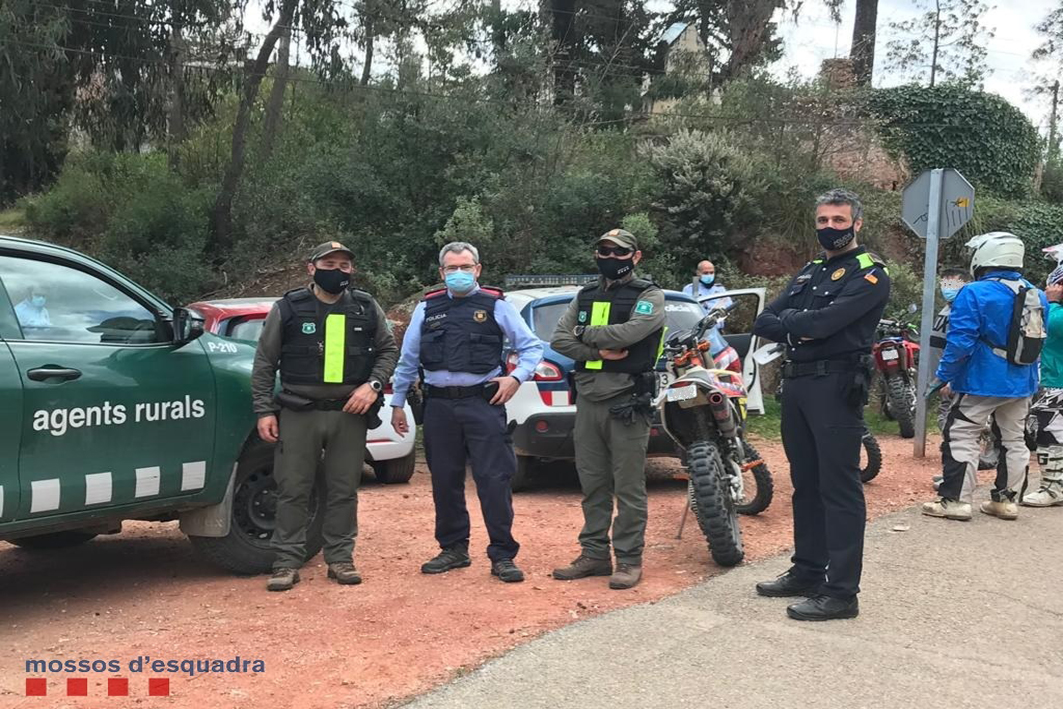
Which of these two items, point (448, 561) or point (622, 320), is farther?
point (448, 561)

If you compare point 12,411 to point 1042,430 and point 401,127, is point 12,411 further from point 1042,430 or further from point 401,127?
point 401,127

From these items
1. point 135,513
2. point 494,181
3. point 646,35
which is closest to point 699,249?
point 494,181

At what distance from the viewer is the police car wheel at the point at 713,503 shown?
516 cm

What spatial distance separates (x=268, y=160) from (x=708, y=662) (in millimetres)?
18486

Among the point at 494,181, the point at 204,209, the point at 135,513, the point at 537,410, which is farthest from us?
the point at 204,209

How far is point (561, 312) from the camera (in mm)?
7574

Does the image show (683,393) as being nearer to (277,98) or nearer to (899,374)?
(899,374)

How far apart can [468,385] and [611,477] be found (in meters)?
0.92

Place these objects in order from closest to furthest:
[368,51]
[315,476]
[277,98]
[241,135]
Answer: [315,476]
[368,51]
[241,135]
[277,98]

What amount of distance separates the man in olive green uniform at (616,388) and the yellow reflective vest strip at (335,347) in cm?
114

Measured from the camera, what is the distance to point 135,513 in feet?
15.5

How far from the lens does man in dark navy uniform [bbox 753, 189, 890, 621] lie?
439cm

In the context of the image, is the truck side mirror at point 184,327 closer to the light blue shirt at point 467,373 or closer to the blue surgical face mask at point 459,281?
the light blue shirt at point 467,373

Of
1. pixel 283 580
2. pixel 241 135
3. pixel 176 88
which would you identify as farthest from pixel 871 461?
pixel 241 135
